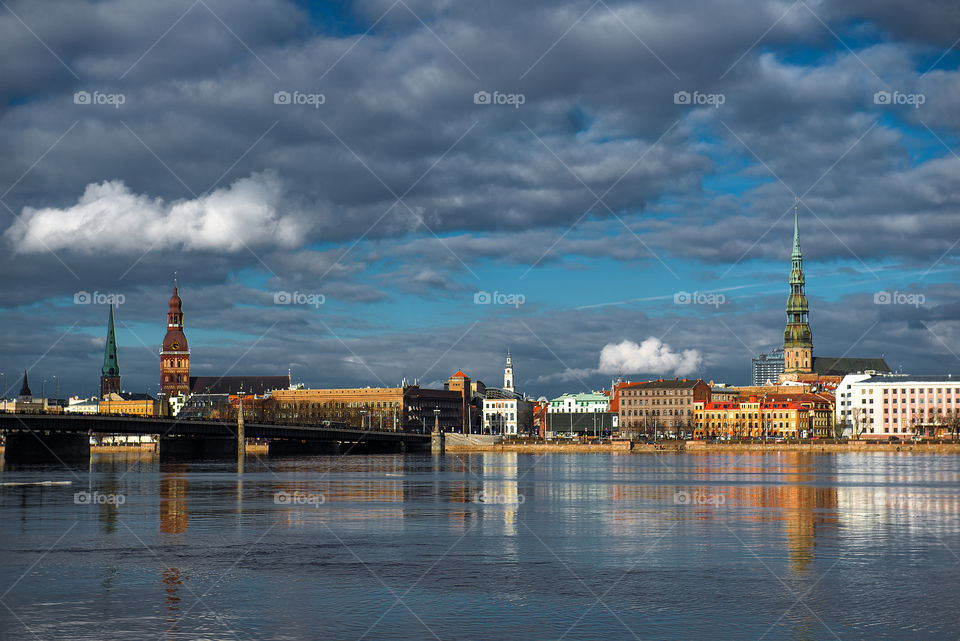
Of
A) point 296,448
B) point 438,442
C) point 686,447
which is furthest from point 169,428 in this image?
point 686,447

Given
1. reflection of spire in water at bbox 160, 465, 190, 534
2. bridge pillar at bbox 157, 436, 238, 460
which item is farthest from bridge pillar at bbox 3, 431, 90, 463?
reflection of spire in water at bbox 160, 465, 190, 534

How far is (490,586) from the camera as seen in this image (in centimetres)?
2462

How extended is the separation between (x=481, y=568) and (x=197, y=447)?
131 meters

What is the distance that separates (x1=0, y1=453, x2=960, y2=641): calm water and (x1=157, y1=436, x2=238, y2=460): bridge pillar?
97836 mm

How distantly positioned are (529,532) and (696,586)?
11.7 meters

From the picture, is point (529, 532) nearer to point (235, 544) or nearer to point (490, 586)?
point (235, 544)

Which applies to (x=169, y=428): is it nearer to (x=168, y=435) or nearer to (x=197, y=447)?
(x=168, y=435)

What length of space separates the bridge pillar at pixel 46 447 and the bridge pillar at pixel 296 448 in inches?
1841

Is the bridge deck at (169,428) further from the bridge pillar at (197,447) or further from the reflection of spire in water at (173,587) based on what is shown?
the reflection of spire in water at (173,587)

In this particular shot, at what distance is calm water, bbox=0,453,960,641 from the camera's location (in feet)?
67.3

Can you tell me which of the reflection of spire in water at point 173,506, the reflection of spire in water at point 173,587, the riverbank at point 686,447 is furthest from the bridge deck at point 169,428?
the reflection of spire in water at point 173,587

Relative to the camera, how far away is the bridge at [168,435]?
393 ft

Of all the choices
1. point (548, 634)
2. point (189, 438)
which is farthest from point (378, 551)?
point (189, 438)

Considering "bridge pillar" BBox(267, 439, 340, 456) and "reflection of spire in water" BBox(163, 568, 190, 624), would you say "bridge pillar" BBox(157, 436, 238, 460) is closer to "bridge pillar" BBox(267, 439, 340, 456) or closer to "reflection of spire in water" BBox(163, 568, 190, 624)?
"bridge pillar" BBox(267, 439, 340, 456)
